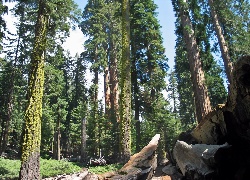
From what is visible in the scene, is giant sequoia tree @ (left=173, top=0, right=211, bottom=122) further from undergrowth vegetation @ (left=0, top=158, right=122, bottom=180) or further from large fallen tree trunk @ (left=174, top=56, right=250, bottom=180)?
large fallen tree trunk @ (left=174, top=56, right=250, bottom=180)

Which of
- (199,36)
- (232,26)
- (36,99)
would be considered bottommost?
(36,99)

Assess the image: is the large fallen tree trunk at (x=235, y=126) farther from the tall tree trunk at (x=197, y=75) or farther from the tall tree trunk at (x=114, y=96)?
the tall tree trunk at (x=114, y=96)

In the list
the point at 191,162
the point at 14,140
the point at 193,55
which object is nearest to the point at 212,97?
the point at 193,55

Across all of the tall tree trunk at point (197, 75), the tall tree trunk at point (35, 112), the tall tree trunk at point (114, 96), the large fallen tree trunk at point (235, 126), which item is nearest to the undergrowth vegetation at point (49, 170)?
the tall tree trunk at point (35, 112)

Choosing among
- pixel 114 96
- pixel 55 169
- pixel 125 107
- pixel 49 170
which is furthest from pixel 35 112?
pixel 114 96

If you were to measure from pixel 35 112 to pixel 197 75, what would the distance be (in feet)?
24.5

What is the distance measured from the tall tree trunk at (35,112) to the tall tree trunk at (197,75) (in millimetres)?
6931

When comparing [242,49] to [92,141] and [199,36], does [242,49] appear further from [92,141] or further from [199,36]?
[92,141]

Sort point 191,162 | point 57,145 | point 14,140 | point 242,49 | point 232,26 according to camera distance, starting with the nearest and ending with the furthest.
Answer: point 191,162
point 242,49
point 232,26
point 57,145
point 14,140

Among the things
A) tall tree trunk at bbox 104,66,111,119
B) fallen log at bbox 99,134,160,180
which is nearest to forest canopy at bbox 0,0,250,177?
tall tree trunk at bbox 104,66,111,119

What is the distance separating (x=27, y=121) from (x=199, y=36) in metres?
11.7

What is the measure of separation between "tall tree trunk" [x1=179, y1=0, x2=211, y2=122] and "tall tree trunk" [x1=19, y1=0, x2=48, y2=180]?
6931mm

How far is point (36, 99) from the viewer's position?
10.9m

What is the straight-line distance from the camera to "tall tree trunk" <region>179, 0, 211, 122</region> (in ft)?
37.3
